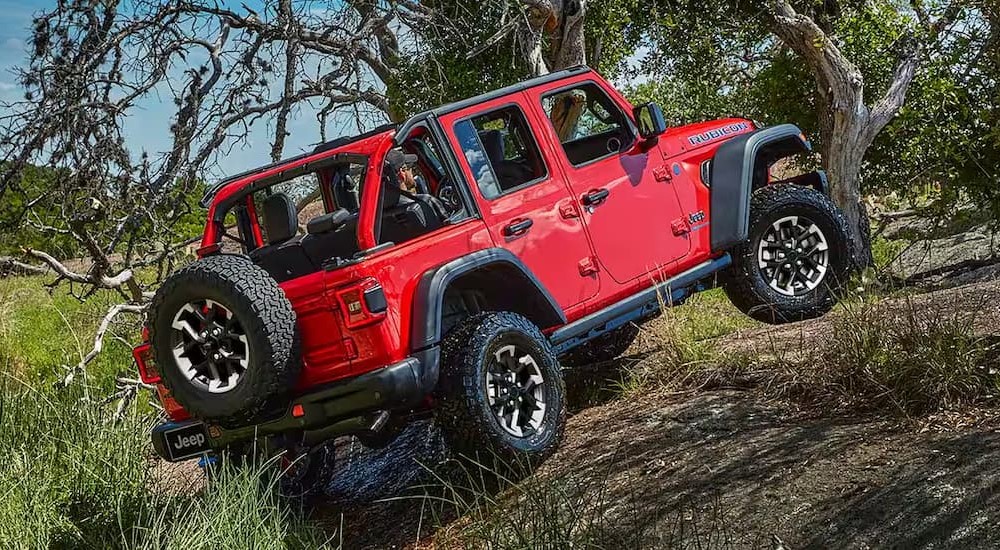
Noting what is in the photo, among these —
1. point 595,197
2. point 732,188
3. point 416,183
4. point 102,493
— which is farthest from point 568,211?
point 102,493

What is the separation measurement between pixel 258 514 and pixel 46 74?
5113 millimetres

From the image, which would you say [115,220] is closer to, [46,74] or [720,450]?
[46,74]

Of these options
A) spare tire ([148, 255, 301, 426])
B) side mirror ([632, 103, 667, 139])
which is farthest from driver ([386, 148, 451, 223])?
side mirror ([632, 103, 667, 139])

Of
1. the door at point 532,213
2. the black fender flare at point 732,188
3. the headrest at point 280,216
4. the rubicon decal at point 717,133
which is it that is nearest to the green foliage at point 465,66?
the rubicon decal at point 717,133

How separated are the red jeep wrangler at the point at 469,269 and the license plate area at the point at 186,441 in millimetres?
10

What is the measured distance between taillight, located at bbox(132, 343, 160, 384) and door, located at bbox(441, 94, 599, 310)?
1.89m

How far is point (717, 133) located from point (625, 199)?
113 cm

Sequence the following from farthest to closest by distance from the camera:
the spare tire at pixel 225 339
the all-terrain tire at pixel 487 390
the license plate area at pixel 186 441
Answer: the license plate area at pixel 186 441 → the all-terrain tire at pixel 487 390 → the spare tire at pixel 225 339

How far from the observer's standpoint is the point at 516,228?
5.81 m

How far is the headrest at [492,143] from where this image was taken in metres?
6.37

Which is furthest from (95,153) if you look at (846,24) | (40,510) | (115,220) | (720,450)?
(846,24)

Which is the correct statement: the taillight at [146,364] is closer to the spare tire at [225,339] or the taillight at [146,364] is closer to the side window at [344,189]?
the spare tire at [225,339]

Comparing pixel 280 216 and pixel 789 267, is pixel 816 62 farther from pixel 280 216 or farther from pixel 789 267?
pixel 280 216

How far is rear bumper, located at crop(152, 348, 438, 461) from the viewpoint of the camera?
16.4 ft
